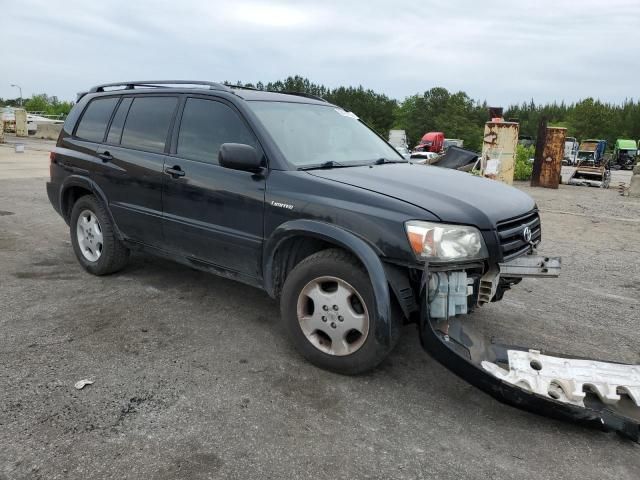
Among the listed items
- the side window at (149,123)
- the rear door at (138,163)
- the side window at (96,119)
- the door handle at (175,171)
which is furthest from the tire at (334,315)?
the side window at (96,119)

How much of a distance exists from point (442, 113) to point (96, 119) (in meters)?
85.3

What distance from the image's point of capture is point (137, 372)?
317 cm

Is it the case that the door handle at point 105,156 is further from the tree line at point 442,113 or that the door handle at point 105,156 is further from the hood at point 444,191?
the tree line at point 442,113

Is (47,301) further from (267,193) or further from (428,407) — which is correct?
(428,407)

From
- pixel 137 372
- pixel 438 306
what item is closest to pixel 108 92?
pixel 137 372

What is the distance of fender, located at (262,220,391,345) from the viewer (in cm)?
292

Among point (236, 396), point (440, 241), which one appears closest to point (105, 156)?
point (236, 396)

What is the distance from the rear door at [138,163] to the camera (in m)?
4.22

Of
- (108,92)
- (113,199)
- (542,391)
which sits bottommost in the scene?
(542,391)

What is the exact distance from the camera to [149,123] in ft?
14.4

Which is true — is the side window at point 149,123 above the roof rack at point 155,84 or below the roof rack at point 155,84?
below

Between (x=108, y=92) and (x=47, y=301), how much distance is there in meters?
2.12

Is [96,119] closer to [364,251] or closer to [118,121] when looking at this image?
[118,121]

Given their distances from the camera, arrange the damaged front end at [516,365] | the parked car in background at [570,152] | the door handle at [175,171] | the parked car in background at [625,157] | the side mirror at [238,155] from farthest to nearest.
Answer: the parked car in background at [570,152]
the parked car in background at [625,157]
the door handle at [175,171]
the side mirror at [238,155]
the damaged front end at [516,365]
